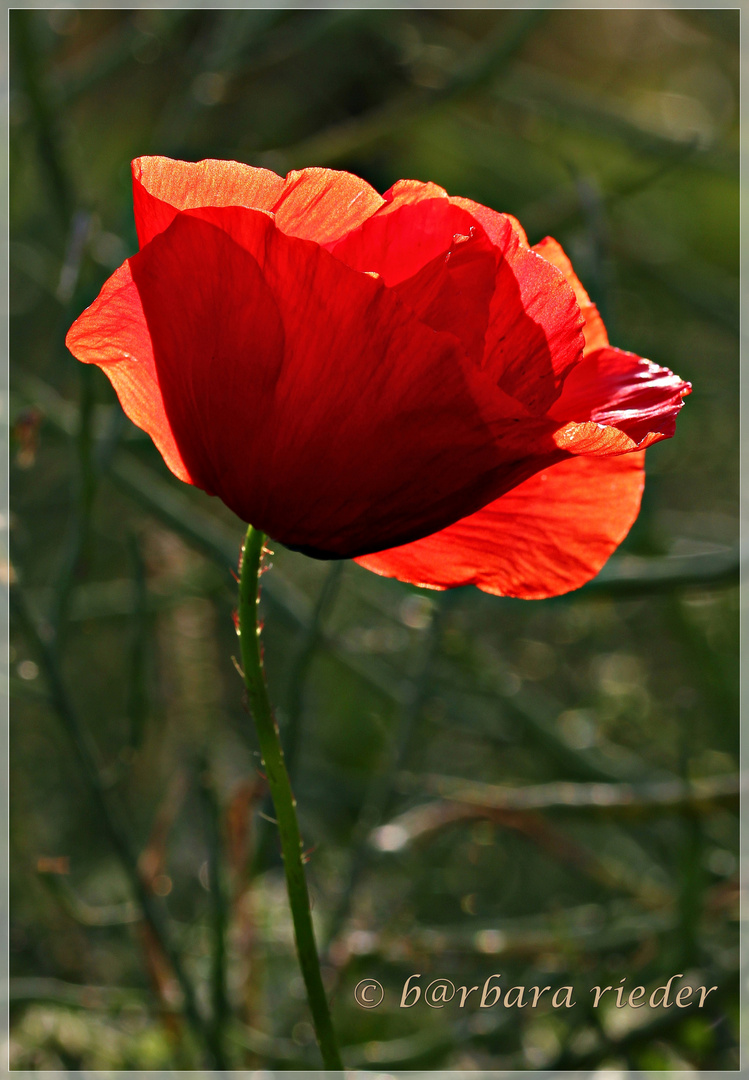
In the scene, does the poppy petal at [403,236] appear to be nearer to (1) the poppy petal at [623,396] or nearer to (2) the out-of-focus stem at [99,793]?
(1) the poppy petal at [623,396]

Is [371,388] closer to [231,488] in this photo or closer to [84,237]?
[231,488]

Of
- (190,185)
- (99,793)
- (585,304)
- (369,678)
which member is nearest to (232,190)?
(190,185)

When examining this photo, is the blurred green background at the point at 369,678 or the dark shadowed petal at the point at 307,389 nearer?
the dark shadowed petal at the point at 307,389

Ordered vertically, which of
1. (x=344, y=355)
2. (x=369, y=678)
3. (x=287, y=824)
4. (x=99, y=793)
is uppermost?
(x=344, y=355)

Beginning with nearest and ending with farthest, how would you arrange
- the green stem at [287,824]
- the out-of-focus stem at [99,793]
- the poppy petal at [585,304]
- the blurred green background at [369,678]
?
the green stem at [287,824] < the poppy petal at [585,304] < the out-of-focus stem at [99,793] < the blurred green background at [369,678]

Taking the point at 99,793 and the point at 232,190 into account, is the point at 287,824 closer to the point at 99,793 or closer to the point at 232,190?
the point at 232,190

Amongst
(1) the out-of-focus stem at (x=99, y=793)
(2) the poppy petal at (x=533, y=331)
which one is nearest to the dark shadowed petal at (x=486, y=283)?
(2) the poppy petal at (x=533, y=331)

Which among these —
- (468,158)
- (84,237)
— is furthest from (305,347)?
(468,158)
